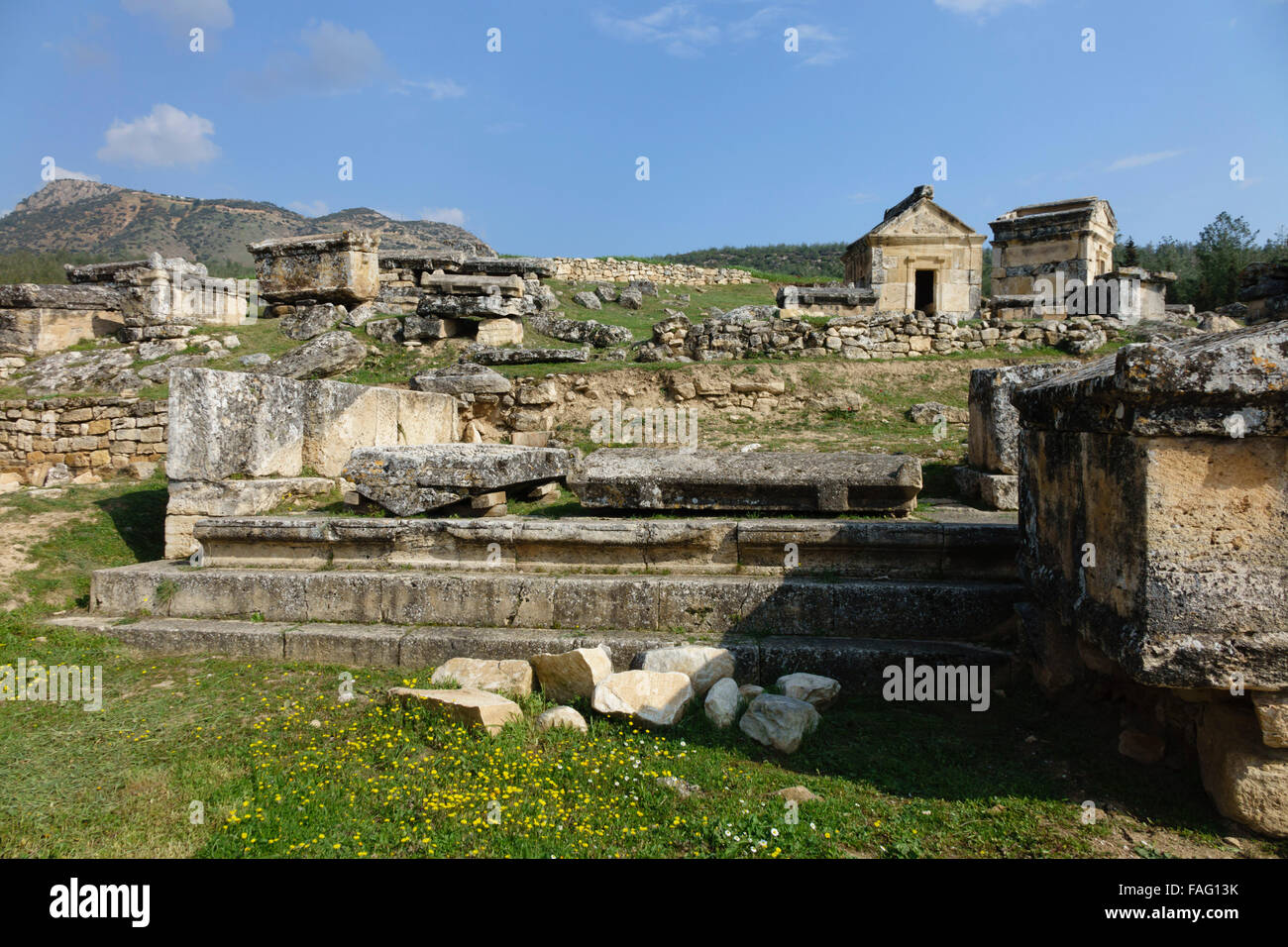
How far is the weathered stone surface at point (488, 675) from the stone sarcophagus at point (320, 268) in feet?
35.8

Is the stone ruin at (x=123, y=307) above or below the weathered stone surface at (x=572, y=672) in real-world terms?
above

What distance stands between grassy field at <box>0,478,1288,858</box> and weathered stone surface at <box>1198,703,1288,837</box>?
3.2 inches

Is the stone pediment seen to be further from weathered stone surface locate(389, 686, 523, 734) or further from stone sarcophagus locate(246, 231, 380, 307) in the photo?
weathered stone surface locate(389, 686, 523, 734)

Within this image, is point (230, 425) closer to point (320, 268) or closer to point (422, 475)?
point (422, 475)

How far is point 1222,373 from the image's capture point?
2.58 m

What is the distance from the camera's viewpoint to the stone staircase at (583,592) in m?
4.21

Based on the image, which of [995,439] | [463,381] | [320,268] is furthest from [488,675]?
[320,268]

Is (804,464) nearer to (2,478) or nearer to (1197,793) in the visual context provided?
(1197,793)

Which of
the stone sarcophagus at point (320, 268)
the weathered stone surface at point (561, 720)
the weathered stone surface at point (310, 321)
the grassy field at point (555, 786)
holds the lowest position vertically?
the grassy field at point (555, 786)

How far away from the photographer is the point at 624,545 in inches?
191

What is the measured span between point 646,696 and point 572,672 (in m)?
0.46

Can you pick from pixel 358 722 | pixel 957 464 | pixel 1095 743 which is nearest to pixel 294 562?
pixel 358 722

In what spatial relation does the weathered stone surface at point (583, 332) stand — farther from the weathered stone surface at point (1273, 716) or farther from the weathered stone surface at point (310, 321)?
the weathered stone surface at point (1273, 716)

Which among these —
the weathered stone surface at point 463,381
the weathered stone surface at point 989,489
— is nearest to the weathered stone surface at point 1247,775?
the weathered stone surface at point 989,489
